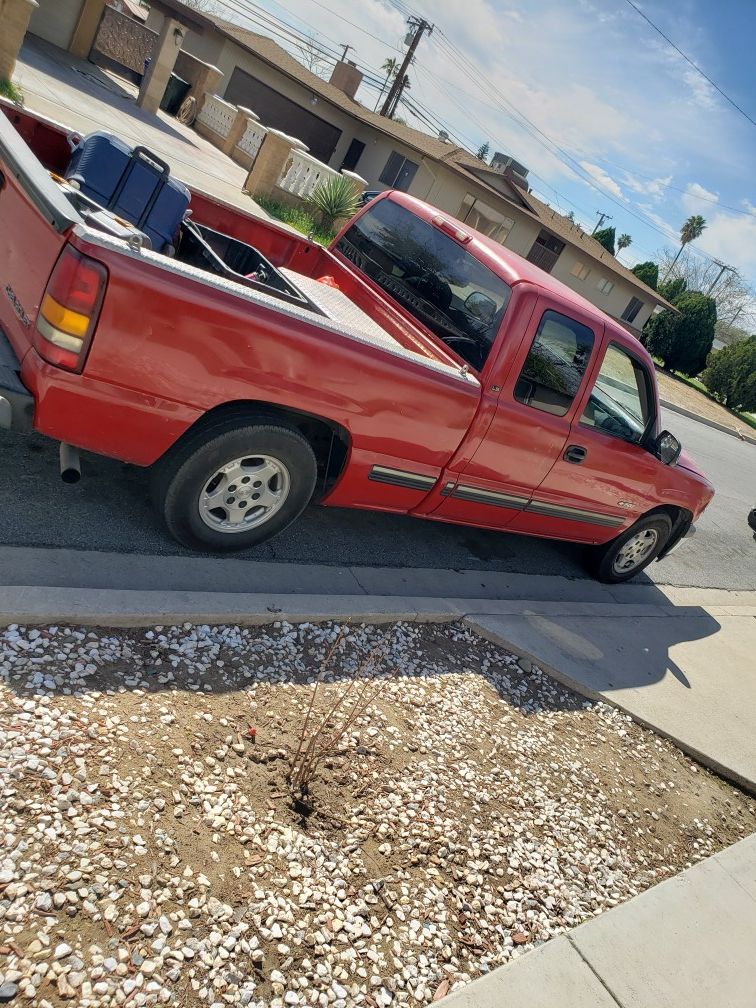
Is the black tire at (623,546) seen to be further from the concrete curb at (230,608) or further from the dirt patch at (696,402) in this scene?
the dirt patch at (696,402)

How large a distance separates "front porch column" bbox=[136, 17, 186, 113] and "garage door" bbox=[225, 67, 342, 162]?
10.8 metres

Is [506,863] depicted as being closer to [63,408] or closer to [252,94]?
[63,408]

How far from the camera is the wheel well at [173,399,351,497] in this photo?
370 cm

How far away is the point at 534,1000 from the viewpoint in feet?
8.21

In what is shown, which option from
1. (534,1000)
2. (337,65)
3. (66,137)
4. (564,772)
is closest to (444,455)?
(564,772)

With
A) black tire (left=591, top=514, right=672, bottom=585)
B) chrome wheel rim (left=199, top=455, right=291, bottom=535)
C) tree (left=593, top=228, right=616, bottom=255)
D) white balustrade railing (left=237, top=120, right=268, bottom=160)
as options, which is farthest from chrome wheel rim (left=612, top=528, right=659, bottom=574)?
tree (left=593, top=228, right=616, bottom=255)

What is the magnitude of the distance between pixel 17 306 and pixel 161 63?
17.7 meters

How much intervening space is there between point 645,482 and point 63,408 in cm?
454

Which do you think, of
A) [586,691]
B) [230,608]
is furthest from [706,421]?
[230,608]

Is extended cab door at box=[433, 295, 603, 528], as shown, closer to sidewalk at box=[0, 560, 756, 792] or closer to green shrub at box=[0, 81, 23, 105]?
sidewalk at box=[0, 560, 756, 792]

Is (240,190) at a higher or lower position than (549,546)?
higher

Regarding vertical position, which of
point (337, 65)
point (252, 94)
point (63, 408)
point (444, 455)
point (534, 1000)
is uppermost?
point (337, 65)

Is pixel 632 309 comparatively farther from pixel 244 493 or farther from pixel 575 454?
pixel 244 493

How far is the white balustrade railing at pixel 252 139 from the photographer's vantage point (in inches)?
755
